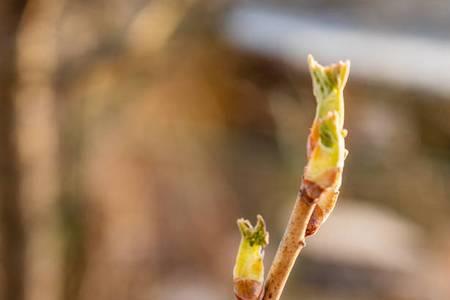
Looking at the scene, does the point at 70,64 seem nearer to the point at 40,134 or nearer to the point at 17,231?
the point at 40,134

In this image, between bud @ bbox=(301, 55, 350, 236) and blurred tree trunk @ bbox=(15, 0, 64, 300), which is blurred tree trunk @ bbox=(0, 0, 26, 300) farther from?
bud @ bbox=(301, 55, 350, 236)

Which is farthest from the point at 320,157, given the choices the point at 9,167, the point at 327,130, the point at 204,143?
the point at 204,143

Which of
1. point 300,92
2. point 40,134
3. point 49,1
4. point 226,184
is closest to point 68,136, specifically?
point 40,134

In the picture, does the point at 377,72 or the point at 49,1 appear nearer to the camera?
the point at 49,1

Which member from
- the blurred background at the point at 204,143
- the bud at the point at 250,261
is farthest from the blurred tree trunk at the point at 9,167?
the bud at the point at 250,261

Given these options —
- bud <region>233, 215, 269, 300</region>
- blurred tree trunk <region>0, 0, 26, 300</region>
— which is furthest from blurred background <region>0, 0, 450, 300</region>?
bud <region>233, 215, 269, 300</region>

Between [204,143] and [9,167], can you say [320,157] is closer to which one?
[9,167]
